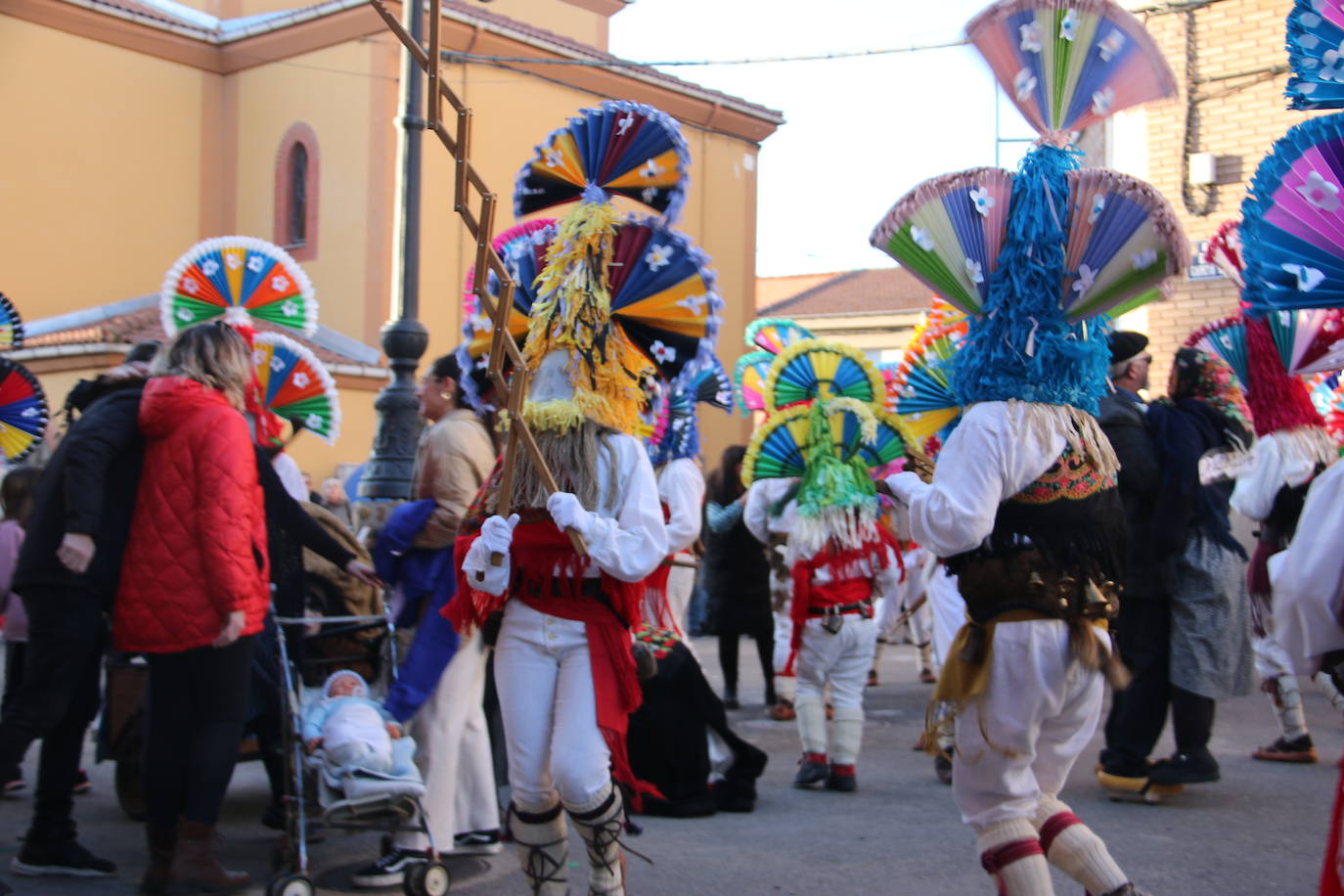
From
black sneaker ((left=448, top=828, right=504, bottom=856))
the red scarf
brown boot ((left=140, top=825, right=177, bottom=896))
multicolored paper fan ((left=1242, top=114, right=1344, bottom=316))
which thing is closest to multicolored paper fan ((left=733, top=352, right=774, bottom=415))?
the red scarf

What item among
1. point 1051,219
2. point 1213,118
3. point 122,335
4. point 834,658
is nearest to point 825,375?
point 834,658

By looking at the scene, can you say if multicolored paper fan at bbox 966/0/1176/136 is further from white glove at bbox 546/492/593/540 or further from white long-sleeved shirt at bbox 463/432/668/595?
white glove at bbox 546/492/593/540

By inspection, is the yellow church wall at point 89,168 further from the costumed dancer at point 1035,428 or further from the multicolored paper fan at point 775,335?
the costumed dancer at point 1035,428

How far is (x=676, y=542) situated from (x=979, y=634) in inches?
40.6

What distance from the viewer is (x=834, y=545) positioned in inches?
279

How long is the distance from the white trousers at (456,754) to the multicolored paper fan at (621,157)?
6.08ft

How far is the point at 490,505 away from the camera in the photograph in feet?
14.3

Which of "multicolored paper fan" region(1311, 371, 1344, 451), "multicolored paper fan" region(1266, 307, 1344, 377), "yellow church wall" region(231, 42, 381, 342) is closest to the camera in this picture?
"multicolored paper fan" region(1266, 307, 1344, 377)

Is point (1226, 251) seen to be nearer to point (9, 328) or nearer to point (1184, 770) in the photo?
point (1184, 770)

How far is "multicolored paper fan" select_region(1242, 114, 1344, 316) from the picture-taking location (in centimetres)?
323

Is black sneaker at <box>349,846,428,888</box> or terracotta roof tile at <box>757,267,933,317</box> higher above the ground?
terracotta roof tile at <box>757,267,933,317</box>

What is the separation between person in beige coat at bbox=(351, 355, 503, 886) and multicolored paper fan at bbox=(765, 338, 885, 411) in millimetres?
2687

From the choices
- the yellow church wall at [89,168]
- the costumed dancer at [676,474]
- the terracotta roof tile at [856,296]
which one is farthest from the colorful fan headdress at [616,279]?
the terracotta roof tile at [856,296]

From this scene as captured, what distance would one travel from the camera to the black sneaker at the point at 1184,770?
6355mm
